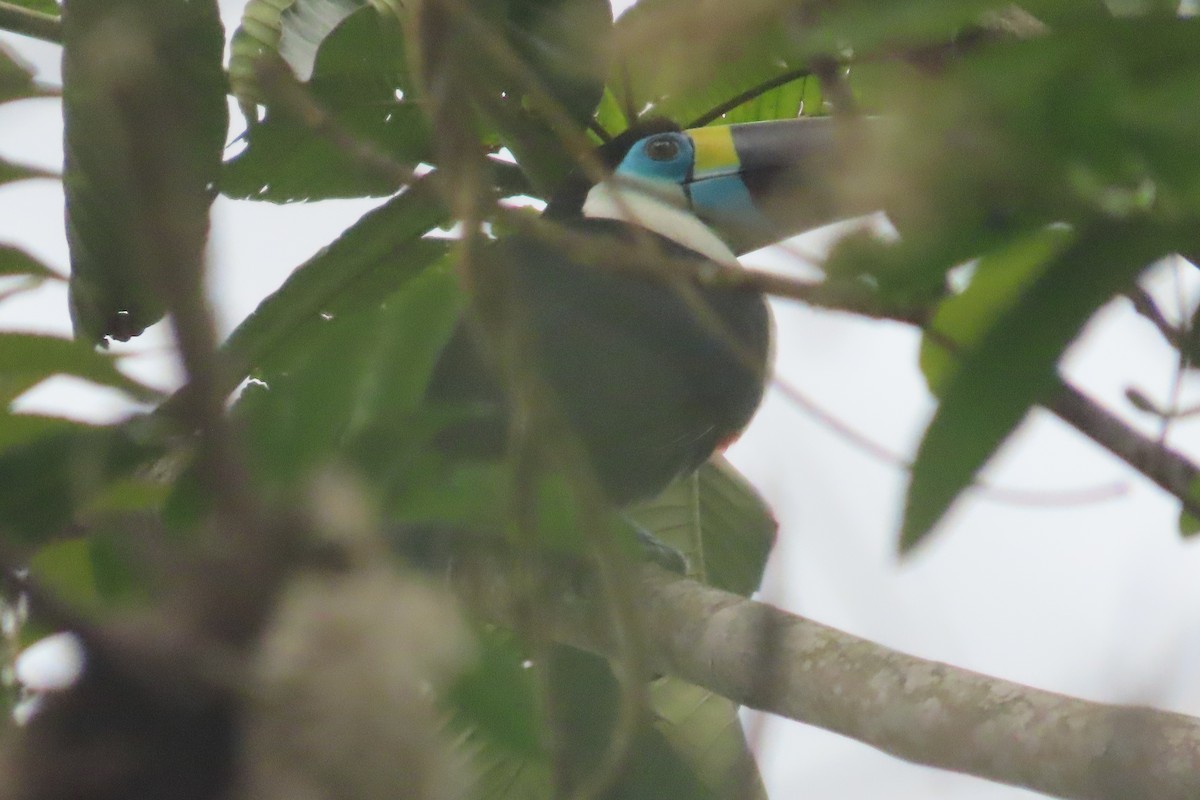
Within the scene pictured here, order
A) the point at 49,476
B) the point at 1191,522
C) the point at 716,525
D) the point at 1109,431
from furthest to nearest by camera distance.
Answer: the point at 716,525 < the point at 1109,431 < the point at 1191,522 < the point at 49,476

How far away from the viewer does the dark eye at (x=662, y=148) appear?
2867 millimetres

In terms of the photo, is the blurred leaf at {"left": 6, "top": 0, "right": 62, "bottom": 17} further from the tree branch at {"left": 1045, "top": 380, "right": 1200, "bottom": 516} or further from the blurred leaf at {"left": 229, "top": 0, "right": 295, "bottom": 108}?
the tree branch at {"left": 1045, "top": 380, "right": 1200, "bottom": 516}

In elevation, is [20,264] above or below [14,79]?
below

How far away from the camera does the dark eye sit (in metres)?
2.87

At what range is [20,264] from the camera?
1.22m

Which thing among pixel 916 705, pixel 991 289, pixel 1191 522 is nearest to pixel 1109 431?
pixel 1191 522

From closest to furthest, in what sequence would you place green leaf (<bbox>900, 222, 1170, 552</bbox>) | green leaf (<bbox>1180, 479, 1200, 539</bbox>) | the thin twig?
green leaf (<bbox>900, 222, 1170, 552</bbox>)
green leaf (<bbox>1180, 479, 1200, 539</bbox>)
the thin twig

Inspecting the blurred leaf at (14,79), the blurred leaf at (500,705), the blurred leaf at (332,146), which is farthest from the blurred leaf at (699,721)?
the blurred leaf at (14,79)

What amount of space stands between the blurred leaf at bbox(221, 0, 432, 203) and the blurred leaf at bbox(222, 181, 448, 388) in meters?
0.06

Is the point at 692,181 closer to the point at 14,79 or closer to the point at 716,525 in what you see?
the point at 716,525

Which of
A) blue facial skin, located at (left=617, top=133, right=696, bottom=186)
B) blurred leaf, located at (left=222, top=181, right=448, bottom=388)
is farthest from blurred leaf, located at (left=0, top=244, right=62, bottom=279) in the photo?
blue facial skin, located at (left=617, top=133, right=696, bottom=186)

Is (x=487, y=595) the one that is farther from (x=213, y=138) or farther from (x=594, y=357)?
(x=213, y=138)

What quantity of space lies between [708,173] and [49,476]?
2087 mm

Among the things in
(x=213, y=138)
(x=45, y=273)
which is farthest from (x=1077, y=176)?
(x=213, y=138)
